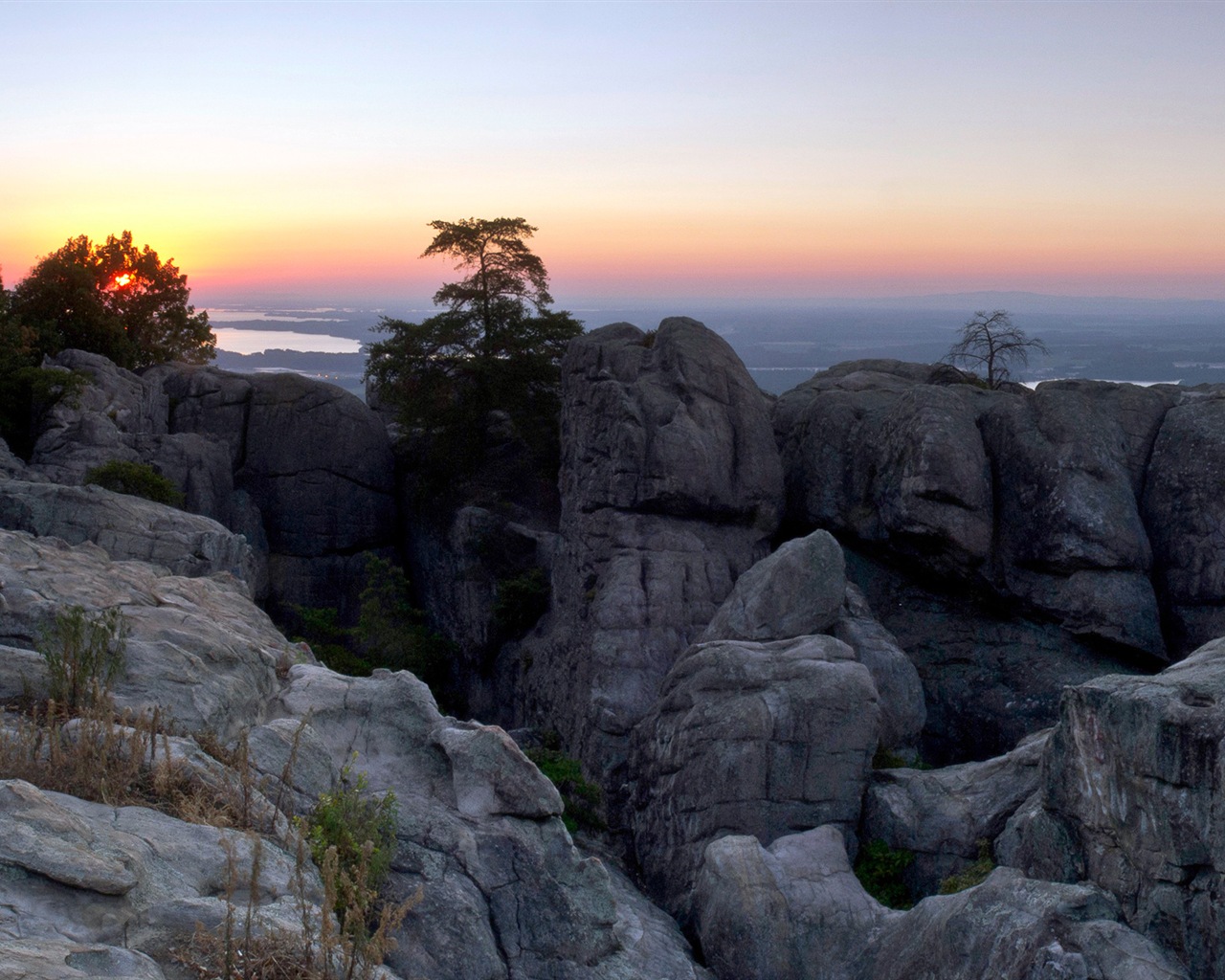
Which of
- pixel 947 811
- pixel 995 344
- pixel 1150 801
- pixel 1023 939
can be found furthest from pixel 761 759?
pixel 995 344

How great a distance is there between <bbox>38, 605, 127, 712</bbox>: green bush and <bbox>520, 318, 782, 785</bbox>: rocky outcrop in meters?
15.3

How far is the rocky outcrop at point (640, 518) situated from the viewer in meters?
25.5

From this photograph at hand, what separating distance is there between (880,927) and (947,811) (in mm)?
3601

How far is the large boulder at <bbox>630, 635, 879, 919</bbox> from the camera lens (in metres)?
17.9

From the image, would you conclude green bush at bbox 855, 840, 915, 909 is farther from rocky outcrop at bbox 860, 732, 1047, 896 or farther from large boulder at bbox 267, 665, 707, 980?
large boulder at bbox 267, 665, 707, 980

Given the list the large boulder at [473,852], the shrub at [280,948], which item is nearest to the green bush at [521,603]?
the large boulder at [473,852]

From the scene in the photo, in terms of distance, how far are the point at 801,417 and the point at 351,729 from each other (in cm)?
2127

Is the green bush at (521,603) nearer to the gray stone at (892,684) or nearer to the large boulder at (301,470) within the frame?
the large boulder at (301,470)

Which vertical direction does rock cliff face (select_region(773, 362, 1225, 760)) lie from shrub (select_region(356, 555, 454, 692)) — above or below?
above

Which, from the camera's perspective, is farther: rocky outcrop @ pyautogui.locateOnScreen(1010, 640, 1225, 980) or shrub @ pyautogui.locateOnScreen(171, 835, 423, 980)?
rocky outcrop @ pyautogui.locateOnScreen(1010, 640, 1225, 980)

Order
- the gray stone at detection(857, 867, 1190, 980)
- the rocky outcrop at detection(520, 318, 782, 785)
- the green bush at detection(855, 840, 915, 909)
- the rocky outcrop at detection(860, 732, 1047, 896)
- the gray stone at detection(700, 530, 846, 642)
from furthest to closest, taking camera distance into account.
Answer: the rocky outcrop at detection(520, 318, 782, 785) → the gray stone at detection(700, 530, 846, 642) → the green bush at detection(855, 840, 915, 909) → the rocky outcrop at detection(860, 732, 1047, 896) → the gray stone at detection(857, 867, 1190, 980)

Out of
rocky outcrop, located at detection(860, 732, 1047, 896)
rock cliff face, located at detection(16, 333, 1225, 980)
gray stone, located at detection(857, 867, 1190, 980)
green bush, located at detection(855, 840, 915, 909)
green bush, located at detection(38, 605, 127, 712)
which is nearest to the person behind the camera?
green bush, located at detection(38, 605, 127, 712)

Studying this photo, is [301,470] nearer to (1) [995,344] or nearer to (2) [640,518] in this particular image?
(2) [640,518]

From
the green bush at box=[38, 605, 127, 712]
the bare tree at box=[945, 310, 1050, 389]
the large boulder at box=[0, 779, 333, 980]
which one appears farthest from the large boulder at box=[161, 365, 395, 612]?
the large boulder at box=[0, 779, 333, 980]
